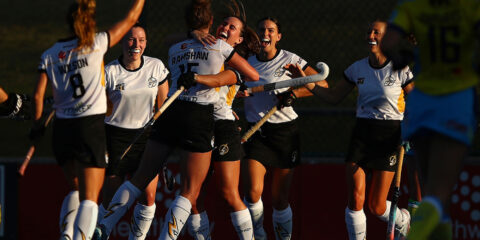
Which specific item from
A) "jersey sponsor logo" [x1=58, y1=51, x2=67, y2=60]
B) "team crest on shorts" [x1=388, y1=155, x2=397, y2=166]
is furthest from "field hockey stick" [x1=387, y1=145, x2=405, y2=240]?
"jersey sponsor logo" [x1=58, y1=51, x2=67, y2=60]

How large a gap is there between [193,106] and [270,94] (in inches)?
51.2

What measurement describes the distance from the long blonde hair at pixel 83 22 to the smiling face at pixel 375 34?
98.4 inches

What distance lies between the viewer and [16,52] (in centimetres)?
2295

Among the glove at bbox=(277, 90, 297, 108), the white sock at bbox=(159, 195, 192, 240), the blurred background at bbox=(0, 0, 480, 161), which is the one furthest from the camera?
the blurred background at bbox=(0, 0, 480, 161)

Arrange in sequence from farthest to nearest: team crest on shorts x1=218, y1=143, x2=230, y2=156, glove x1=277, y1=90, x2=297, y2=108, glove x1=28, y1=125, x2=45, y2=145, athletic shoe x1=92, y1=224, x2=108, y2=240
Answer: glove x1=277, y1=90, x2=297, y2=108, team crest on shorts x1=218, y1=143, x2=230, y2=156, athletic shoe x1=92, y1=224, x2=108, y2=240, glove x1=28, y1=125, x2=45, y2=145

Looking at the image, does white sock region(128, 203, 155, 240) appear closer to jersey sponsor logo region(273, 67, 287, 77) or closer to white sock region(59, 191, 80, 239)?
white sock region(59, 191, 80, 239)

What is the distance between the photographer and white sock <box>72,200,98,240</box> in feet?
18.5

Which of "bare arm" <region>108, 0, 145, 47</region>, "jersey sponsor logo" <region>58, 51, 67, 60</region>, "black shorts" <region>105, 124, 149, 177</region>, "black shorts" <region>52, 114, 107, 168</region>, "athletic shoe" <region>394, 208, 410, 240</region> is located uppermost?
"bare arm" <region>108, 0, 145, 47</region>

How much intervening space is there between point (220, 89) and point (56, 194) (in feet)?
8.52

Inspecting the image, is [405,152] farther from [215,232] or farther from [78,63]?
[78,63]

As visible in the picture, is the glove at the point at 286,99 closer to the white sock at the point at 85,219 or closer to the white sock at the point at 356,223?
the white sock at the point at 356,223

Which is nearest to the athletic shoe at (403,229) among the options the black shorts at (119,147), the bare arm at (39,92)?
the black shorts at (119,147)

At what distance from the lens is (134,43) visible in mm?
7230

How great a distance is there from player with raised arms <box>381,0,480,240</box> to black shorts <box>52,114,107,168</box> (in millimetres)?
2116
